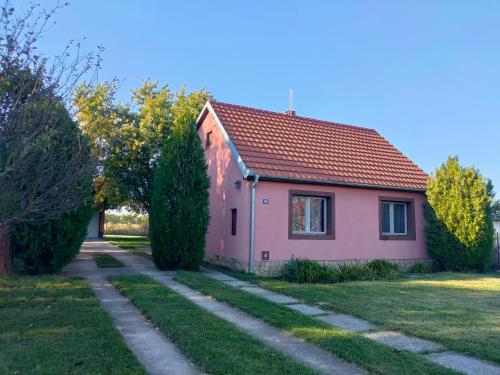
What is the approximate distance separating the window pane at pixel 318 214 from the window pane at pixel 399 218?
3520 mm

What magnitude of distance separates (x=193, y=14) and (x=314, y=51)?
5665mm

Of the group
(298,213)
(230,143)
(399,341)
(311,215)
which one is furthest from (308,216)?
(399,341)

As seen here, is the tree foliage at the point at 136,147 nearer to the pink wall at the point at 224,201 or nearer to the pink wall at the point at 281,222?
the pink wall at the point at 224,201

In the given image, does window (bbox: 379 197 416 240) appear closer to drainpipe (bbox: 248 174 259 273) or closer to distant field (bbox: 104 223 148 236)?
drainpipe (bbox: 248 174 259 273)

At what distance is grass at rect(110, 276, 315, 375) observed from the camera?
12.5 feet

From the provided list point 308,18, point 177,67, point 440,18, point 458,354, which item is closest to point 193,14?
point 177,67

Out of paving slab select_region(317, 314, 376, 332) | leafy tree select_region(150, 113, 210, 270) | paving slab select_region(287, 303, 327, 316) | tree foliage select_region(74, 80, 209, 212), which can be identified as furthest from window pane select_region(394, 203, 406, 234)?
tree foliage select_region(74, 80, 209, 212)

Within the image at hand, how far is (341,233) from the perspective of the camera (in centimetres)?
1235

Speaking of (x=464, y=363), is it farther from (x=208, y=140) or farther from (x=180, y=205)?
(x=208, y=140)

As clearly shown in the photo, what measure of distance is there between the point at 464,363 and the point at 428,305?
129 inches

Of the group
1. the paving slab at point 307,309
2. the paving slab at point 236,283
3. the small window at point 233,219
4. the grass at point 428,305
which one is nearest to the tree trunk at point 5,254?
the paving slab at point 236,283

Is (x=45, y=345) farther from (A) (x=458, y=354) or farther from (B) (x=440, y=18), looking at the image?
(B) (x=440, y=18)

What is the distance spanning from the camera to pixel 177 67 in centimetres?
1369

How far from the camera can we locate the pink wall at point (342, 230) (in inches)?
440
